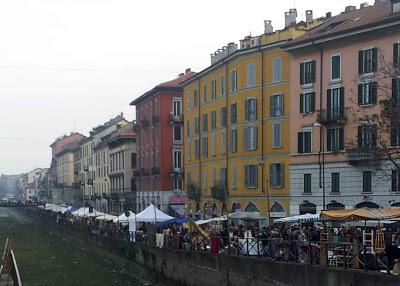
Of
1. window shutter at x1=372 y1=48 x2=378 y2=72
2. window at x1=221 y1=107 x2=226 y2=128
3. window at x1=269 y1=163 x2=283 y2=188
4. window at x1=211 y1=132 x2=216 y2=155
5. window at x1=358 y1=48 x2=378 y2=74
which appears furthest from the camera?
window at x1=211 y1=132 x2=216 y2=155

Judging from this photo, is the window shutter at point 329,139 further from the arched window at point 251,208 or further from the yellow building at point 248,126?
the arched window at point 251,208

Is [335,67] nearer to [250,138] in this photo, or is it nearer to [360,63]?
[360,63]

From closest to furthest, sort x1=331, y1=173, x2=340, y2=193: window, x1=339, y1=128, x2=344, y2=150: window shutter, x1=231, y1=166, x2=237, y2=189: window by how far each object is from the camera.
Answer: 1. x1=339, y1=128, x2=344, y2=150: window shutter
2. x1=331, y1=173, x2=340, y2=193: window
3. x1=231, y1=166, x2=237, y2=189: window

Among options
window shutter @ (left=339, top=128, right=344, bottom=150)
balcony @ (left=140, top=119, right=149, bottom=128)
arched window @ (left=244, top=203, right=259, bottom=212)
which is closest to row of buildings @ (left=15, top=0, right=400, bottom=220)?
window shutter @ (left=339, top=128, right=344, bottom=150)

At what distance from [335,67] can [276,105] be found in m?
7.56

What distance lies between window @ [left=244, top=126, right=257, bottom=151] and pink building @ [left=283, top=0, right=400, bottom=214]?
502 centimetres

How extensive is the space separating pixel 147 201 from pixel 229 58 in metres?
33.7

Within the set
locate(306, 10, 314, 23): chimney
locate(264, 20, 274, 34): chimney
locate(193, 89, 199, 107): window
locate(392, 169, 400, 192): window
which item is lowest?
locate(392, 169, 400, 192): window

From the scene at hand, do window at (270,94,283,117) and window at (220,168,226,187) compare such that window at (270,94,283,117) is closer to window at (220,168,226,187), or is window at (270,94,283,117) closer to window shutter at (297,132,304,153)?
window shutter at (297,132,304,153)

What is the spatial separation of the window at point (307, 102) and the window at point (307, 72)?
96cm

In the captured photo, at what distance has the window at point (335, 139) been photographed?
48750 mm

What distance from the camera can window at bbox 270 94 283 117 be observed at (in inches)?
2173

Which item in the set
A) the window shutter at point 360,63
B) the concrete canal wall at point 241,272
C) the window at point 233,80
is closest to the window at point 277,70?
the window at point 233,80

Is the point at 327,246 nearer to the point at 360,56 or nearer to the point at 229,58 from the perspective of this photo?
the point at 360,56
